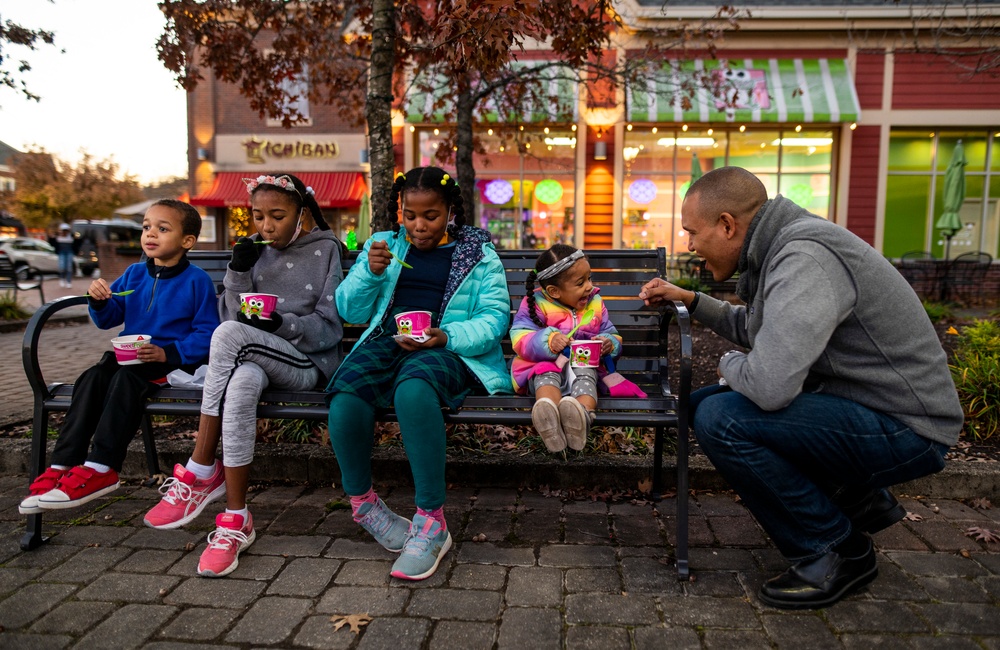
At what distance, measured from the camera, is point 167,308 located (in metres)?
3.05

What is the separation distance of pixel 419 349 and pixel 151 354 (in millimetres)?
1138

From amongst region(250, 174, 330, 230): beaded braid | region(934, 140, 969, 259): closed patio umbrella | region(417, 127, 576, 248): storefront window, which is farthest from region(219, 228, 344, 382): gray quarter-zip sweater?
region(934, 140, 969, 259): closed patio umbrella

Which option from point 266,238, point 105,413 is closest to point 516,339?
point 266,238

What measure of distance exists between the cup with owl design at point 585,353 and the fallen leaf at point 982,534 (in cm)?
172

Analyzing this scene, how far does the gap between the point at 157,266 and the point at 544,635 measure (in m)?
2.46

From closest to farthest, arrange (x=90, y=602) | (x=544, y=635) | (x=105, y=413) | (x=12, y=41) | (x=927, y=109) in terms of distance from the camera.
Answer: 1. (x=544, y=635)
2. (x=90, y=602)
3. (x=105, y=413)
4. (x=12, y=41)
5. (x=927, y=109)

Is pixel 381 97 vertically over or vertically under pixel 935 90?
under

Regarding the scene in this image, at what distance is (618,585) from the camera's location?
7.67 feet

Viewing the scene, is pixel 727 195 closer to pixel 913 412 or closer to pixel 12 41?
pixel 913 412

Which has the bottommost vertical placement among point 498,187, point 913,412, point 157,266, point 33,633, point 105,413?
point 33,633

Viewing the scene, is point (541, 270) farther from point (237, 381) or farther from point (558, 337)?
point (237, 381)

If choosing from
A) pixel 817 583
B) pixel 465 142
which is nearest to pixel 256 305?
pixel 817 583

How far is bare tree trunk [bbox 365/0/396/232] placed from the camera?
4.16 m

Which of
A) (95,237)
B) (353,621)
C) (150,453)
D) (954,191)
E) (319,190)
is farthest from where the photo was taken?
(95,237)
